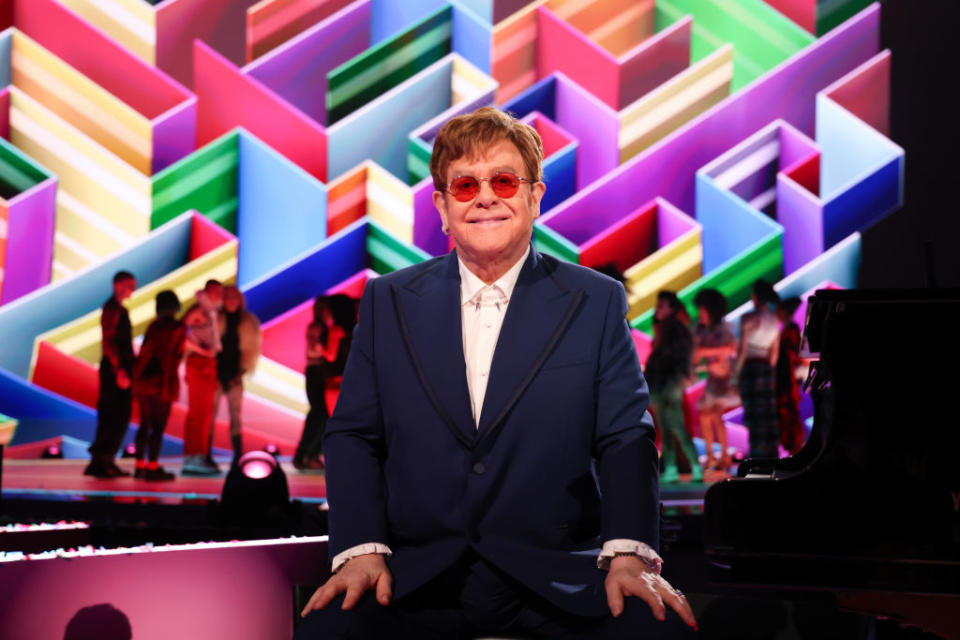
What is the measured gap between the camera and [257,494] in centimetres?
389

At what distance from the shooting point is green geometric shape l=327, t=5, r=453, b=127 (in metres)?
8.27

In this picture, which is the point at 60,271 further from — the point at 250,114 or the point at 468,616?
the point at 468,616

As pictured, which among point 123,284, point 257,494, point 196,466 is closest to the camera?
point 257,494

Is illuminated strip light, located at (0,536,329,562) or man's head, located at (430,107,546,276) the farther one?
illuminated strip light, located at (0,536,329,562)

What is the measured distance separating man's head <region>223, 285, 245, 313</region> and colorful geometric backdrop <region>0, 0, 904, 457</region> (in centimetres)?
134

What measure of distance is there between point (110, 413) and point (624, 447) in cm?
559

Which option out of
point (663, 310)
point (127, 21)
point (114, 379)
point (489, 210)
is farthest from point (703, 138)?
point (489, 210)

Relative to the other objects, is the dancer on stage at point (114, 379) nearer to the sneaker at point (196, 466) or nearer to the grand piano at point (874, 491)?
the sneaker at point (196, 466)

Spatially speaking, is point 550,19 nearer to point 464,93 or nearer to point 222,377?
point 464,93

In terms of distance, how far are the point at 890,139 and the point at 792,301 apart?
2276 mm

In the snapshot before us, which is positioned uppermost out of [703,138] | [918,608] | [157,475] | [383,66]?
[383,66]

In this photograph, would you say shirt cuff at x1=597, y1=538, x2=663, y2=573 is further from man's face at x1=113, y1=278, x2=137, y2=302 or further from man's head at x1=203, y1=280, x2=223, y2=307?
man's head at x1=203, y1=280, x2=223, y2=307

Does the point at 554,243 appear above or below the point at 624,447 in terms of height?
above

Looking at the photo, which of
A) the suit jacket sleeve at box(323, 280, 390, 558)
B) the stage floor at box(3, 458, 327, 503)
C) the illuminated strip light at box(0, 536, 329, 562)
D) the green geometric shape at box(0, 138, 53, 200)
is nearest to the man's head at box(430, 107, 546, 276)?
the suit jacket sleeve at box(323, 280, 390, 558)
